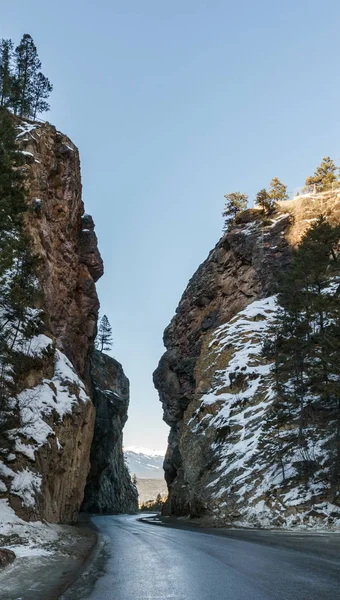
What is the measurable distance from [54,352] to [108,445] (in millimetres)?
45591

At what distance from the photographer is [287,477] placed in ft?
→ 84.9

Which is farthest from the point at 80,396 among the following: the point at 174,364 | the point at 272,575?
the point at 174,364

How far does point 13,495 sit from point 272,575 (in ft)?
42.4

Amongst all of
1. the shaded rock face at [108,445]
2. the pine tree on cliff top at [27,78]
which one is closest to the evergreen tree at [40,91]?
the pine tree on cliff top at [27,78]

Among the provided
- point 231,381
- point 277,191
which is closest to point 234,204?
point 277,191

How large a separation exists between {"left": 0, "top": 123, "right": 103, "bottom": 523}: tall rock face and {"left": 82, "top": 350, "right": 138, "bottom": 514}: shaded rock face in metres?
19.9

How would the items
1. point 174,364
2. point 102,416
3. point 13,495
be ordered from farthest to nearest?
point 102,416 < point 174,364 < point 13,495

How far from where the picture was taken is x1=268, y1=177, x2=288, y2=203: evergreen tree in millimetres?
64250

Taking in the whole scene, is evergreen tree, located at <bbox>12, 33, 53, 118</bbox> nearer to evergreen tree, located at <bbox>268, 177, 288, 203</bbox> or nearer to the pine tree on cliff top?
the pine tree on cliff top

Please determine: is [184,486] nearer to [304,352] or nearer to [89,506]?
[304,352]

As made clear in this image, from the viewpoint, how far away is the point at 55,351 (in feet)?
92.0

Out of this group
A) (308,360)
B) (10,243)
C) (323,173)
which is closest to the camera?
(10,243)

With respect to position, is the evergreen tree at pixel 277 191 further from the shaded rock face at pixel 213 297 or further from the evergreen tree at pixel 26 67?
the evergreen tree at pixel 26 67

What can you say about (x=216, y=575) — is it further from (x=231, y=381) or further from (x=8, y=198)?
(x=231, y=381)
